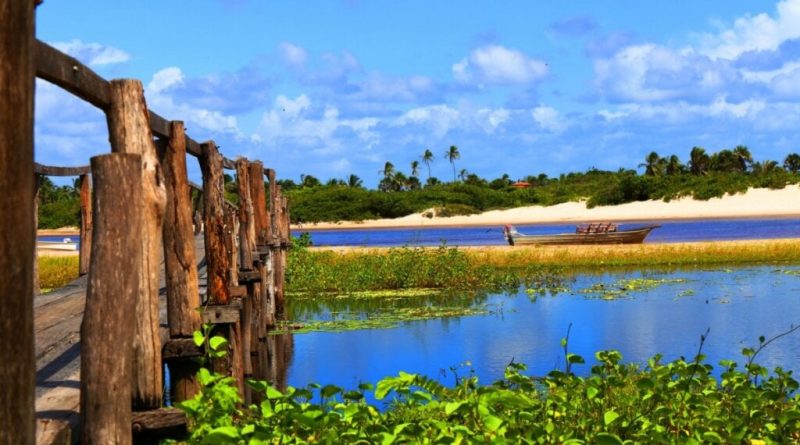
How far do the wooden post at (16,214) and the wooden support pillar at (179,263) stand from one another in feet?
16.0

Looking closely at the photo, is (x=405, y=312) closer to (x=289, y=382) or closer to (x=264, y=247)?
(x=264, y=247)

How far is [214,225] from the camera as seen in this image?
1055 centimetres

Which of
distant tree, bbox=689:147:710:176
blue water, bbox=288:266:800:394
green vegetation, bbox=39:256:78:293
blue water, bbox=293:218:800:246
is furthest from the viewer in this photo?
distant tree, bbox=689:147:710:176

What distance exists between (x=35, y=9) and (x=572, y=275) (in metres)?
28.4

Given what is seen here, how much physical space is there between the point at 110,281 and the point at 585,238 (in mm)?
38408

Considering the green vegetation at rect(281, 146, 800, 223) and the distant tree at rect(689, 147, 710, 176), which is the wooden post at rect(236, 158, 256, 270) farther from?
the distant tree at rect(689, 147, 710, 176)

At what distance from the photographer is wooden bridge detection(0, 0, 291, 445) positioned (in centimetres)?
284

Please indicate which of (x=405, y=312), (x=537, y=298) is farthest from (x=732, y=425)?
(x=537, y=298)

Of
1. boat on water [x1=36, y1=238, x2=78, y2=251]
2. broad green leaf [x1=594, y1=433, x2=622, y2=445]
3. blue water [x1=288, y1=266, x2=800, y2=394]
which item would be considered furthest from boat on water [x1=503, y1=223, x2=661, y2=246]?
broad green leaf [x1=594, y1=433, x2=622, y2=445]

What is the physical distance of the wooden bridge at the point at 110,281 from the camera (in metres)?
A: 2.84

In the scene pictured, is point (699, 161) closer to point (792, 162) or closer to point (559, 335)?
point (792, 162)

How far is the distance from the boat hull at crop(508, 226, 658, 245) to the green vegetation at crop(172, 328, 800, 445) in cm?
3321

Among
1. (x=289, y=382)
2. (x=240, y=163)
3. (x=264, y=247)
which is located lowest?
(x=289, y=382)

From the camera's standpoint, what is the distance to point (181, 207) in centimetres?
785
